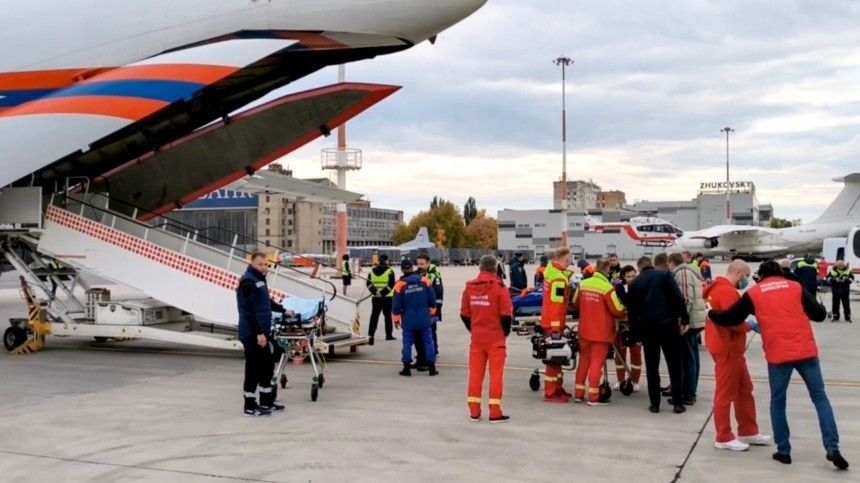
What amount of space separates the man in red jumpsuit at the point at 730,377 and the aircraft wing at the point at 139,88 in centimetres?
809

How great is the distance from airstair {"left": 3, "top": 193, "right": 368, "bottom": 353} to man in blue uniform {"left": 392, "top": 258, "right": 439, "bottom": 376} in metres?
1.38

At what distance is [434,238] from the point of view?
11762cm

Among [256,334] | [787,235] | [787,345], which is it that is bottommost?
[256,334]

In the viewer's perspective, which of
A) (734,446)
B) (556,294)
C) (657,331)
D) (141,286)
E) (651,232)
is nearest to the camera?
(734,446)

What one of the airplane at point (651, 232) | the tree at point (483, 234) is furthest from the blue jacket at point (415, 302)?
the tree at point (483, 234)

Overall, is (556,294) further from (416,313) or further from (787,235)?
(787,235)

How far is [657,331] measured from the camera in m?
8.11

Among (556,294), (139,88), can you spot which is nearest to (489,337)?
(556,294)

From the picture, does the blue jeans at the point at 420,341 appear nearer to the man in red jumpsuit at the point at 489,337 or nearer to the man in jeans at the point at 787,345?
the man in red jumpsuit at the point at 489,337

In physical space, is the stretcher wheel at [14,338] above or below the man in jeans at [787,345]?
below

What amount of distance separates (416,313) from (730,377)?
510cm

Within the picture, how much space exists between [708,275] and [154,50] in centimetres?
1453

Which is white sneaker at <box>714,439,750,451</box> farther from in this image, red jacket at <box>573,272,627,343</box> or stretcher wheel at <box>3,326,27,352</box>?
stretcher wheel at <box>3,326,27,352</box>

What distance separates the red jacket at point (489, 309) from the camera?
7832 mm
